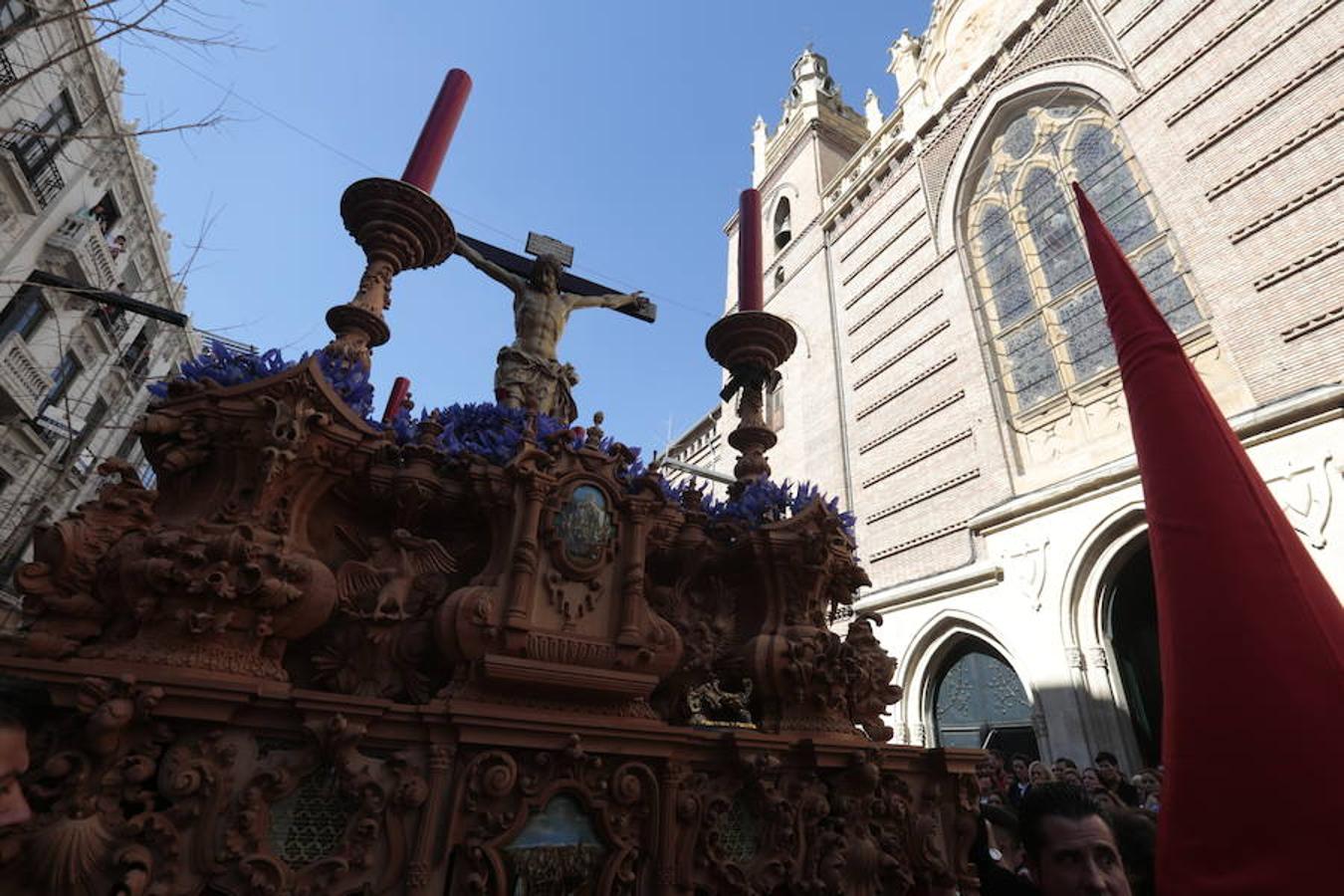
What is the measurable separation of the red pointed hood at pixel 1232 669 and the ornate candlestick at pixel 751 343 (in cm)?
200

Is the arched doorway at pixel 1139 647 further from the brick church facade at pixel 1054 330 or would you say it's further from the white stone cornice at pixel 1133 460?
the white stone cornice at pixel 1133 460

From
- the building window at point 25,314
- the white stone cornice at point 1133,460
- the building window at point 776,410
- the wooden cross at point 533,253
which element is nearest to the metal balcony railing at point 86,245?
the building window at point 25,314

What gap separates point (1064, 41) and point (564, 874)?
1558cm

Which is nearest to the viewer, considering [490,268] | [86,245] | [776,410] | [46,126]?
[490,268]

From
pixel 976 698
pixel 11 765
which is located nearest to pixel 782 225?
pixel 976 698

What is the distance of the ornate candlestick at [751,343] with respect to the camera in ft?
11.3

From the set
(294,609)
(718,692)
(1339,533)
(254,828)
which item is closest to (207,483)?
(294,609)

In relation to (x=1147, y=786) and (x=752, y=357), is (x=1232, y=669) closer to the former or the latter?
(x=752, y=357)

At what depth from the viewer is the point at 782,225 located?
2034 cm

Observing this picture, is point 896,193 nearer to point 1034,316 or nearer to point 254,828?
point 1034,316

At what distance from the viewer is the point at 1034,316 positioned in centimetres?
1079

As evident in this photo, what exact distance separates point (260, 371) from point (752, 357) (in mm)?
2433

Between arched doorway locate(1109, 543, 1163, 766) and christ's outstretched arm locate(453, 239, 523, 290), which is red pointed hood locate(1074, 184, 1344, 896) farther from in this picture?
arched doorway locate(1109, 543, 1163, 766)

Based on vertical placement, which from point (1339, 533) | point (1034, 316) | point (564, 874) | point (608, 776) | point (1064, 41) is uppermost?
point (1064, 41)
